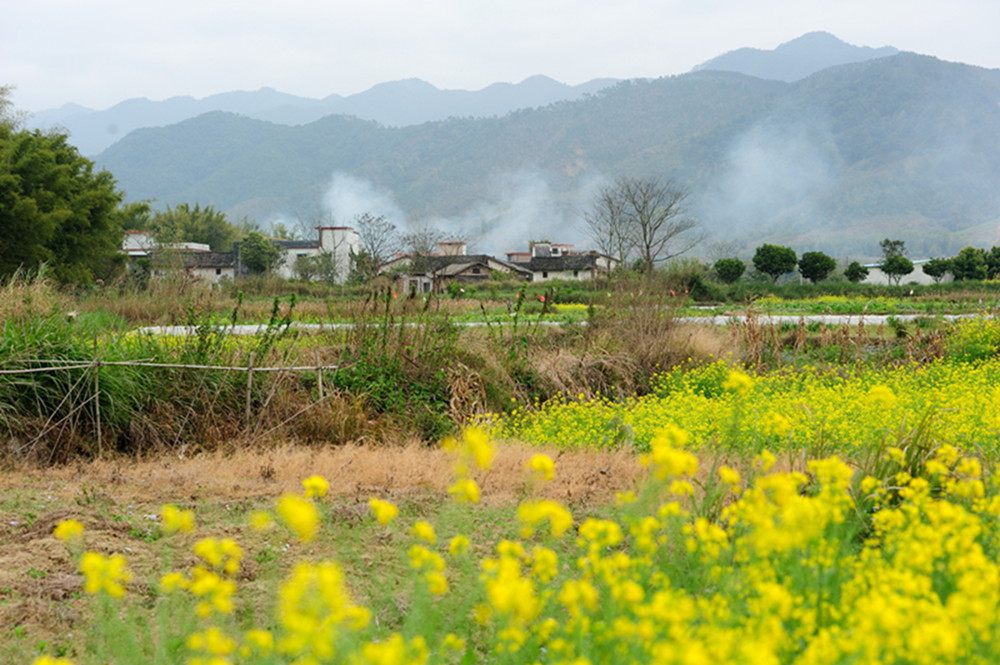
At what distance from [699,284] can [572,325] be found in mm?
22257

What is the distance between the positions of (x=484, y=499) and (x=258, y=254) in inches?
2253

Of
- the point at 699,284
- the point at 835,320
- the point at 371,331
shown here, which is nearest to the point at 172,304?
the point at 371,331

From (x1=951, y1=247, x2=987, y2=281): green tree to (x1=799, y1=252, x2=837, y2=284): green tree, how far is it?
8.98 m

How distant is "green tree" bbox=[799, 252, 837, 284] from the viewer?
40.6 meters

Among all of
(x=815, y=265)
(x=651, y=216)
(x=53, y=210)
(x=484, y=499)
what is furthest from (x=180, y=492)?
(x=651, y=216)

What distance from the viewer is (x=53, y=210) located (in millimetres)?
25734

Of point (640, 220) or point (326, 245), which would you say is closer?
point (640, 220)

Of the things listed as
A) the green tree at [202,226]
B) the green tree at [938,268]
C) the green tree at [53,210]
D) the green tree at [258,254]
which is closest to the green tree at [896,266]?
the green tree at [938,268]

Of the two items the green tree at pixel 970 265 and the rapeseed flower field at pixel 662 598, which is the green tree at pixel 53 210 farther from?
the green tree at pixel 970 265

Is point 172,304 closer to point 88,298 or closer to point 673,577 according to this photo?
point 88,298

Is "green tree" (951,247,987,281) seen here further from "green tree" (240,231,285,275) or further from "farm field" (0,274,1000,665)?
"green tree" (240,231,285,275)

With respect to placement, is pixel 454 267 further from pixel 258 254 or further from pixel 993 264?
pixel 993 264

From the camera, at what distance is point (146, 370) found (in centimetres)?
816

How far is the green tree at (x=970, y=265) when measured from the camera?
141 feet
